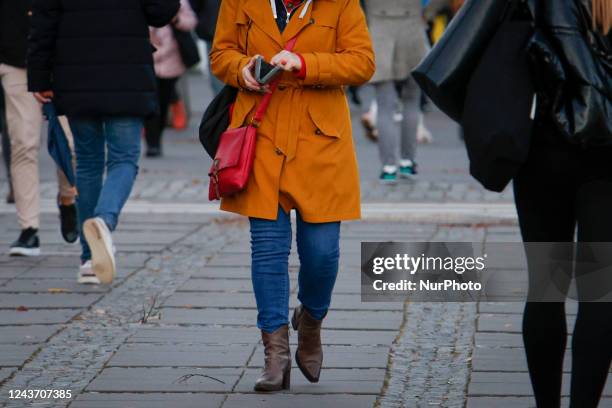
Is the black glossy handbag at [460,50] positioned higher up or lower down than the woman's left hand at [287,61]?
higher up

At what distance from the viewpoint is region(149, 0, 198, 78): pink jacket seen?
1337 centimetres

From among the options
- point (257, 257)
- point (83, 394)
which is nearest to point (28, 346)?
point (83, 394)

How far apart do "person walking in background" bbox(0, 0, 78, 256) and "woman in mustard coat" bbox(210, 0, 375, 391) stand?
10.5ft

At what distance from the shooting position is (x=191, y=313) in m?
6.36

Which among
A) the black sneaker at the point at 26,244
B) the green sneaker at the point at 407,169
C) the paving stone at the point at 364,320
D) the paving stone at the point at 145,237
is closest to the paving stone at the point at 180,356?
the paving stone at the point at 364,320

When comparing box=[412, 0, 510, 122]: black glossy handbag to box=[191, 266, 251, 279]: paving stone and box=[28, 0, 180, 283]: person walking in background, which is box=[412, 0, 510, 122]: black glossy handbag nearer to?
box=[28, 0, 180, 283]: person walking in background

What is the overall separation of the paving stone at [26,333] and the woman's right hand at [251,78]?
1671 mm

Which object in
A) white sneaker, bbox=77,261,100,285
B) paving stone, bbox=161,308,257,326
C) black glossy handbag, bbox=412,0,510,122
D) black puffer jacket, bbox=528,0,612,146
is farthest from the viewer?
white sneaker, bbox=77,261,100,285

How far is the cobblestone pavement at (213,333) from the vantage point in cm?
496

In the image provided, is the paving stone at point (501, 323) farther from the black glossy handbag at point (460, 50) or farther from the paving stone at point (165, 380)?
the black glossy handbag at point (460, 50)

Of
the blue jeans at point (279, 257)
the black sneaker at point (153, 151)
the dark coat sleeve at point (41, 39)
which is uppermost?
the dark coat sleeve at point (41, 39)

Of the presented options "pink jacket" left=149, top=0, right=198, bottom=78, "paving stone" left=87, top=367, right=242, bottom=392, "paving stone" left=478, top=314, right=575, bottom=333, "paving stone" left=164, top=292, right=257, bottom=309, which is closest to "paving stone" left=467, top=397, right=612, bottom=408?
"paving stone" left=87, top=367, right=242, bottom=392

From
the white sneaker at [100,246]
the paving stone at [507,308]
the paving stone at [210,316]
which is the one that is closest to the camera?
the paving stone at [210,316]

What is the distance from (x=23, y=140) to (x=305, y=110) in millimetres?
3488
